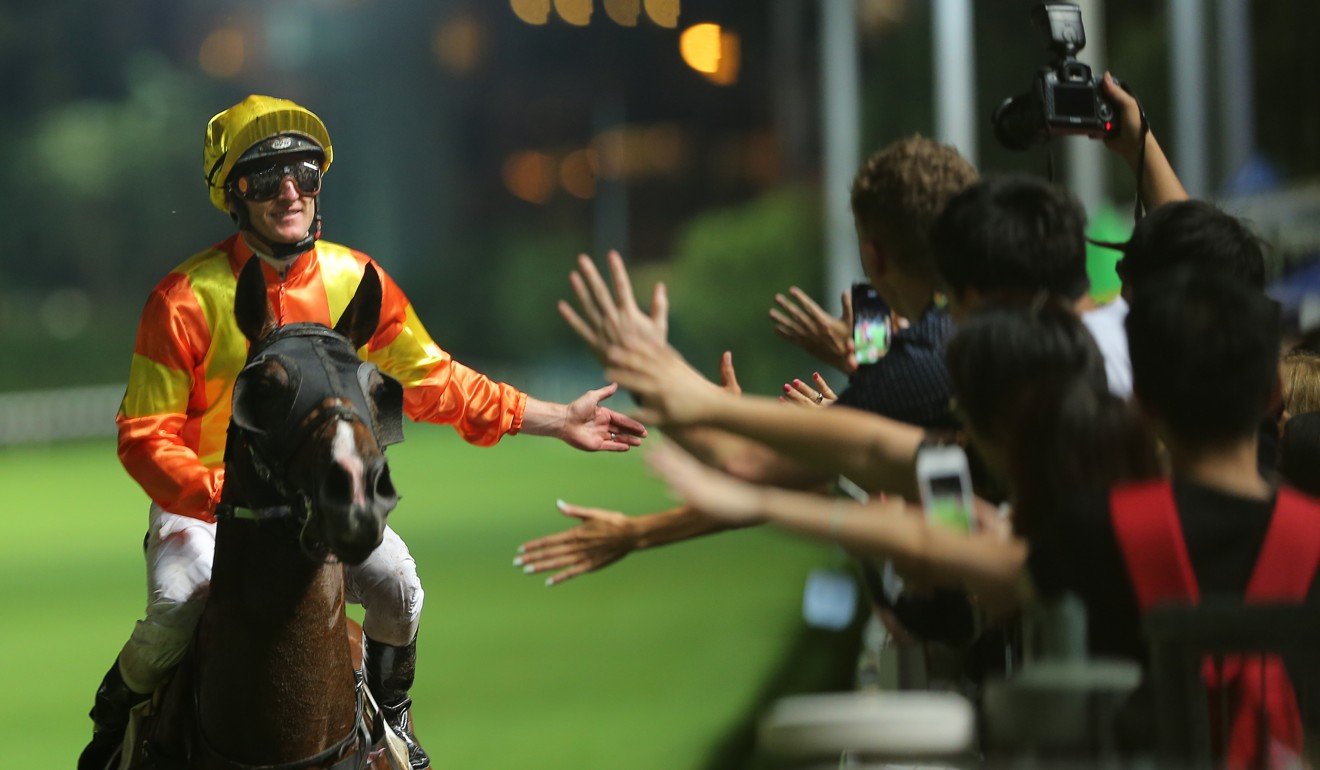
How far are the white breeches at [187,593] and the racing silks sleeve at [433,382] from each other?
311mm

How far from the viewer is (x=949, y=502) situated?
2.46 meters

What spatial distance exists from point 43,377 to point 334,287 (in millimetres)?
25767

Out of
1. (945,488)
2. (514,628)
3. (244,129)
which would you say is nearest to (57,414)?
(514,628)

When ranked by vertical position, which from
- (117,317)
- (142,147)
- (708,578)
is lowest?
(708,578)

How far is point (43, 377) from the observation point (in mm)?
27328

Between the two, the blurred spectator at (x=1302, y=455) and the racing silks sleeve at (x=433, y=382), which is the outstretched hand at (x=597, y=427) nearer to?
the racing silks sleeve at (x=433, y=382)

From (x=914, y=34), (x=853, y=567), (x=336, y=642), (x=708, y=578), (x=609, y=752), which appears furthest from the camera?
(x=914, y=34)

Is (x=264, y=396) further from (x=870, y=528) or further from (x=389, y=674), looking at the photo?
(x=870, y=528)

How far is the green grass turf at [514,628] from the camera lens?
724 cm

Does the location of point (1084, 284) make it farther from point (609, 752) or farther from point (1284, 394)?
point (609, 752)

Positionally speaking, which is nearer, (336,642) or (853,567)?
(336,642)

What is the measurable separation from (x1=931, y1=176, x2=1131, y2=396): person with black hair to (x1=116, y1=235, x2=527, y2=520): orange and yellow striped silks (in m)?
1.30

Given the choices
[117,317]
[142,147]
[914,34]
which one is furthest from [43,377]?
[914,34]

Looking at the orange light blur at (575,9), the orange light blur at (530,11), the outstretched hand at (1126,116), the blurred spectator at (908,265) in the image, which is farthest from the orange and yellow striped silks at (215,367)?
the orange light blur at (530,11)
